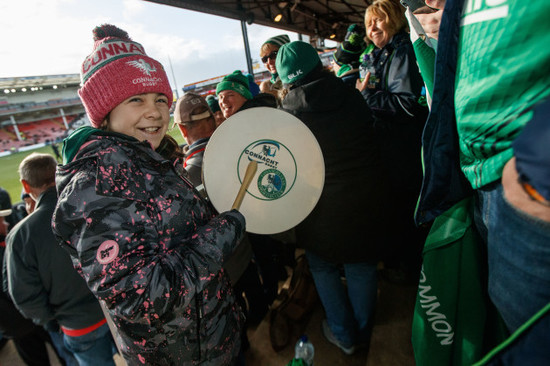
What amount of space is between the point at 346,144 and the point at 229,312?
98 cm

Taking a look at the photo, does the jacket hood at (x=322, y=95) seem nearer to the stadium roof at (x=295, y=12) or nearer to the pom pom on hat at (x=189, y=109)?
the pom pom on hat at (x=189, y=109)

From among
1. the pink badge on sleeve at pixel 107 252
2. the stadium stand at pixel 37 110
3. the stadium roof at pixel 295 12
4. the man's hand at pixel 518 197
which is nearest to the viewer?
the man's hand at pixel 518 197

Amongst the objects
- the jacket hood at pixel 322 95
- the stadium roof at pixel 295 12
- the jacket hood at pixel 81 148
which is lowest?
the jacket hood at pixel 81 148

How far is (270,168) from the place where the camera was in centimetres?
109

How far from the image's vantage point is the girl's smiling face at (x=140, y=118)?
3.05 ft

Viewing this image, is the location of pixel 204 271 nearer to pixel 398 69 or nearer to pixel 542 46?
pixel 542 46

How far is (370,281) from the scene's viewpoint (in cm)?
155

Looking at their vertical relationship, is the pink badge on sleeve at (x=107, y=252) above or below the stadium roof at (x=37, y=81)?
below

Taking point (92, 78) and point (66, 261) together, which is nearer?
point (92, 78)

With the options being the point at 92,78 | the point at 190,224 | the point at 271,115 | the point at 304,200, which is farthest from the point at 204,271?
the point at 92,78

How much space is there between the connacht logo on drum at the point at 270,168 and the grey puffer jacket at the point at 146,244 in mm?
208

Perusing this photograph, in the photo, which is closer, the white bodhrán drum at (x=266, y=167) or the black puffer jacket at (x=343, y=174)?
the white bodhrán drum at (x=266, y=167)

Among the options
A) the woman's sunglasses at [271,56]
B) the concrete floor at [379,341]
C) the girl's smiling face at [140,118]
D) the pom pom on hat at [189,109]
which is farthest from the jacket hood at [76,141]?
the woman's sunglasses at [271,56]

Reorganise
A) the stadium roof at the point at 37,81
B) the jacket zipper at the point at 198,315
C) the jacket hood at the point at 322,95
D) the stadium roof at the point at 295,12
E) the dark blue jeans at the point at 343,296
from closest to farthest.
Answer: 1. the jacket zipper at the point at 198,315
2. the jacket hood at the point at 322,95
3. the dark blue jeans at the point at 343,296
4. the stadium roof at the point at 295,12
5. the stadium roof at the point at 37,81
